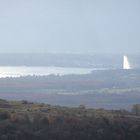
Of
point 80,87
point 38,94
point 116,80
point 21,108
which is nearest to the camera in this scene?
point 21,108

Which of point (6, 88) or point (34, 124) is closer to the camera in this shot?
point (34, 124)

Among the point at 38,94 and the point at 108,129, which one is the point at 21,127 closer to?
the point at 108,129

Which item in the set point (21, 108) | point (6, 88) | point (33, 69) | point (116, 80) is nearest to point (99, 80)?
point (116, 80)

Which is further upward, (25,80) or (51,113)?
(25,80)

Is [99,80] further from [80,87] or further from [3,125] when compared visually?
[3,125]

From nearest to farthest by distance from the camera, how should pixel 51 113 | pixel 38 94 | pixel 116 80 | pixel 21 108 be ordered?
pixel 51 113, pixel 21 108, pixel 38 94, pixel 116 80

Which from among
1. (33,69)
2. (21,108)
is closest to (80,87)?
(33,69)
